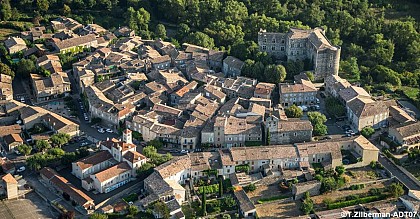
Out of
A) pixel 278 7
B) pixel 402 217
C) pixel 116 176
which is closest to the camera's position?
pixel 402 217

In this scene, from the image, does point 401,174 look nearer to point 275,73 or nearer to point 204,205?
point 204,205

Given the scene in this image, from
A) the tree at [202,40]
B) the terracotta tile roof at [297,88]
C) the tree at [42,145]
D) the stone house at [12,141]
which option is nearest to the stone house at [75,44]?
the tree at [202,40]

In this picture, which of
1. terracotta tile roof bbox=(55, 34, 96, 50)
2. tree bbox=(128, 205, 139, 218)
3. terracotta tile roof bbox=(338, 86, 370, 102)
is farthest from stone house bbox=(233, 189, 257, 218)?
terracotta tile roof bbox=(55, 34, 96, 50)

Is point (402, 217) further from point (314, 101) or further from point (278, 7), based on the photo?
point (278, 7)

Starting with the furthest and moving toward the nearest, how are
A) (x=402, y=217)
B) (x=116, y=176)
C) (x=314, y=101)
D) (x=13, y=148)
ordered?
(x=314, y=101)
(x=13, y=148)
(x=116, y=176)
(x=402, y=217)

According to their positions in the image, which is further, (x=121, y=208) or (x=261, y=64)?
(x=261, y=64)

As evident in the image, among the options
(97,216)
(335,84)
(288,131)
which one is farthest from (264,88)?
(97,216)

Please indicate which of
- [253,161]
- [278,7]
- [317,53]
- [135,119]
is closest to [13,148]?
[135,119]
